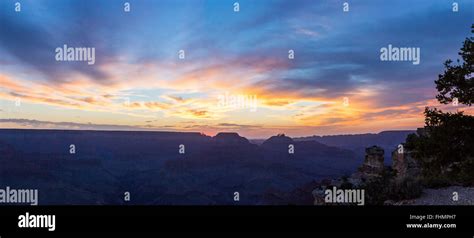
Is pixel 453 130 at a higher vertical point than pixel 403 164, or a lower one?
higher

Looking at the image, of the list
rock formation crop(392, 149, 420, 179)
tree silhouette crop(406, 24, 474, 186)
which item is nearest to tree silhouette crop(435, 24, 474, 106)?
tree silhouette crop(406, 24, 474, 186)

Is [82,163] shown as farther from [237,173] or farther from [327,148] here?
[327,148]

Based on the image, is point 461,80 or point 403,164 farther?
point 403,164

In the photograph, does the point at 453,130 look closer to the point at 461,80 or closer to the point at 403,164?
the point at 461,80

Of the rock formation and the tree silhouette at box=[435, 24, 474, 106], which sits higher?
the tree silhouette at box=[435, 24, 474, 106]

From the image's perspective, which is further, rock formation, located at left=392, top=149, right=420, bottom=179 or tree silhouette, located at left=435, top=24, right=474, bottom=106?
rock formation, located at left=392, top=149, right=420, bottom=179

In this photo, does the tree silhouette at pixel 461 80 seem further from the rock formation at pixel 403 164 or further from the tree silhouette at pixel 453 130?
the rock formation at pixel 403 164

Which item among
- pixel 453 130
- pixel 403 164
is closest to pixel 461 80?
pixel 453 130

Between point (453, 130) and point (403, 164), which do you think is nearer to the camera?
point (453, 130)

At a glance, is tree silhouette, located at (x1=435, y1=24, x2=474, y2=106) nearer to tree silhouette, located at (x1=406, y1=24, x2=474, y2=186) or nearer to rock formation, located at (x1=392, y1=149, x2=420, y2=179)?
tree silhouette, located at (x1=406, y1=24, x2=474, y2=186)
